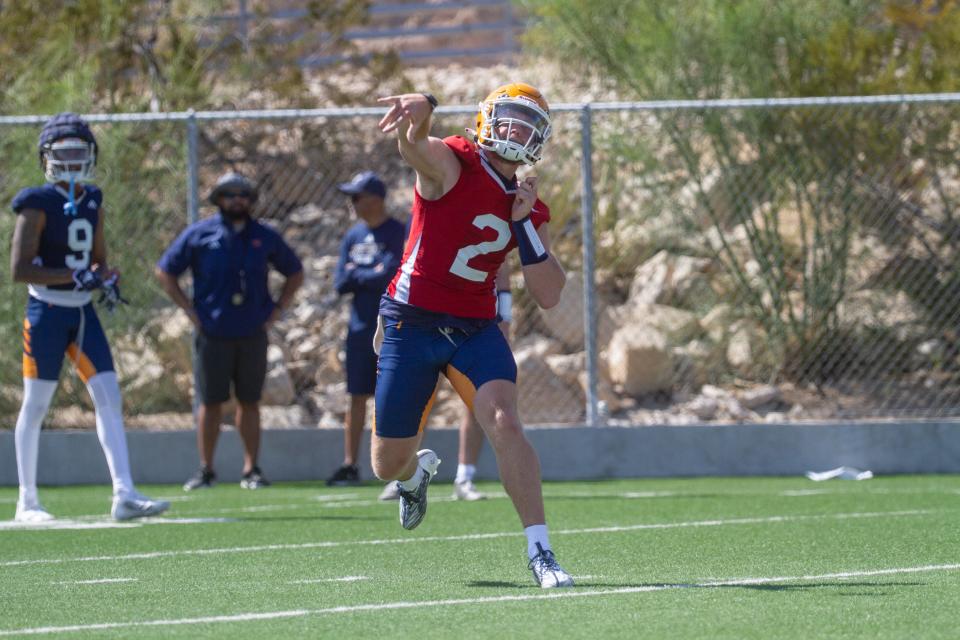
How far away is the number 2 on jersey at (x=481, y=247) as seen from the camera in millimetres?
6180

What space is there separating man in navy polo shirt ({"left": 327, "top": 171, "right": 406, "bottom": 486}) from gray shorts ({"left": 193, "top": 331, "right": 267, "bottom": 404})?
67 centimetres

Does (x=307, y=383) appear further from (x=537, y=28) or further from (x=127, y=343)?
(x=537, y=28)

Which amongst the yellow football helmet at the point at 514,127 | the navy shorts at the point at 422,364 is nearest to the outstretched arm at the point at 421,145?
the yellow football helmet at the point at 514,127

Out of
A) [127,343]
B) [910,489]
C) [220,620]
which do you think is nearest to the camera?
[220,620]

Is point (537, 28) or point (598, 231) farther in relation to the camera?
point (537, 28)

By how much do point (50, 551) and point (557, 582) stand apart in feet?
9.43

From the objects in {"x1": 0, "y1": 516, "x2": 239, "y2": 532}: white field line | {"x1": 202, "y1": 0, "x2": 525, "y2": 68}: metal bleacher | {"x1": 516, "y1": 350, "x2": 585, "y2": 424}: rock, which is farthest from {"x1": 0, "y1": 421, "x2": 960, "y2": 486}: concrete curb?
{"x1": 202, "y1": 0, "x2": 525, "y2": 68}: metal bleacher

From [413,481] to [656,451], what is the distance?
207 inches

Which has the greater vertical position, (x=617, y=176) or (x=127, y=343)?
(x=617, y=176)

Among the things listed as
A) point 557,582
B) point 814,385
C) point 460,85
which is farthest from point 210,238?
point 460,85

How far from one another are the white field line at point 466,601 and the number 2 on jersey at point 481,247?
135 cm

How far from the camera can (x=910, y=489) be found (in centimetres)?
1042

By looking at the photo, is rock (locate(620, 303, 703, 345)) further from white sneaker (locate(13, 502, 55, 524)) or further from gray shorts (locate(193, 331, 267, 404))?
white sneaker (locate(13, 502, 55, 524))

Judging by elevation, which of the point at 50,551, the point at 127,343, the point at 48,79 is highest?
the point at 48,79
